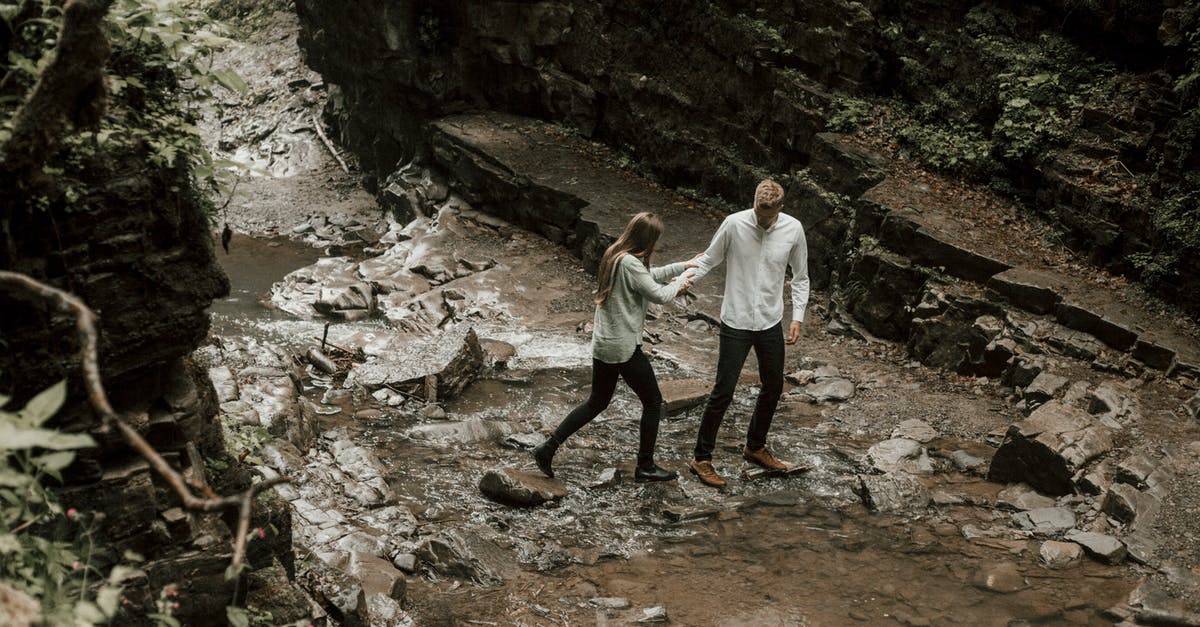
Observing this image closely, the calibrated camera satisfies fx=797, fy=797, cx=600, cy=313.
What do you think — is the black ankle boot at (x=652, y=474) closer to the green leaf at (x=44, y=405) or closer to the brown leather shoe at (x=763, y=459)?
the brown leather shoe at (x=763, y=459)

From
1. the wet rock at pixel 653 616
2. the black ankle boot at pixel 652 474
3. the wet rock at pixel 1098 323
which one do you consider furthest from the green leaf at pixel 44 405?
the wet rock at pixel 1098 323

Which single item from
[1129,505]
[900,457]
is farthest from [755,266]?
[1129,505]

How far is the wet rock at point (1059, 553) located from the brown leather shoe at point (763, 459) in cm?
187

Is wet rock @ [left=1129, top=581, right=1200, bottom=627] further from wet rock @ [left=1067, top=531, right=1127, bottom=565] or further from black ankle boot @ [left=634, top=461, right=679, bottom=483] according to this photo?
black ankle boot @ [left=634, top=461, right=679, bottom=483]

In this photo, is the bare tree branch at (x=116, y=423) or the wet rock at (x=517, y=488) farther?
the wet rock at (x=517, y=488)

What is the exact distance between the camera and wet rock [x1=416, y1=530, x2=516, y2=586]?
194 inches

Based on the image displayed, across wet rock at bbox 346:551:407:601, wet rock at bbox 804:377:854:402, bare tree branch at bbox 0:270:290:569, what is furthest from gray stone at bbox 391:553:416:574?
wet rock at bbox 804:377:854:402

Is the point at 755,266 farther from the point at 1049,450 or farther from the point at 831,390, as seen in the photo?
the point at 831,390

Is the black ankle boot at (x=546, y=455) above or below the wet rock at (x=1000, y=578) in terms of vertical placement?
below

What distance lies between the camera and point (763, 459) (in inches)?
253

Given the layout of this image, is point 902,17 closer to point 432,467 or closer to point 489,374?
point 489,374

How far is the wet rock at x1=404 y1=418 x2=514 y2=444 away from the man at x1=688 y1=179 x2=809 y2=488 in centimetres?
216

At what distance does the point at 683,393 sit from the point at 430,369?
2702 mm

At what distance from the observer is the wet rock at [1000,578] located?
4773 millimetres
